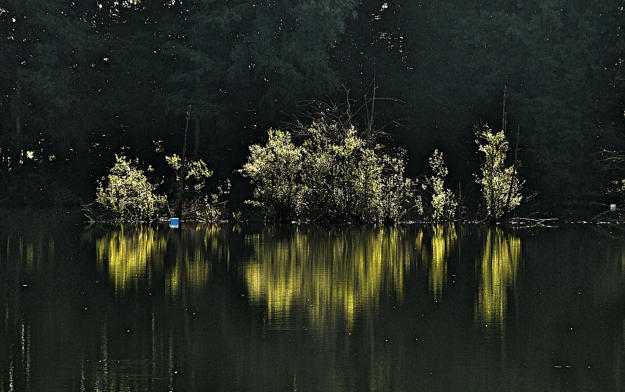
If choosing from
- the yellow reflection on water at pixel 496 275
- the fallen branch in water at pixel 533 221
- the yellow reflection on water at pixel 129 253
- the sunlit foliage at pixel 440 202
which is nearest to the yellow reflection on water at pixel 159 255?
the yellow reflection on water at pixel 129 253

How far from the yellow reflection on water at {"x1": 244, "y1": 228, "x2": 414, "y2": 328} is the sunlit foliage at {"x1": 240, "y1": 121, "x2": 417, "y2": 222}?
14.9 ft

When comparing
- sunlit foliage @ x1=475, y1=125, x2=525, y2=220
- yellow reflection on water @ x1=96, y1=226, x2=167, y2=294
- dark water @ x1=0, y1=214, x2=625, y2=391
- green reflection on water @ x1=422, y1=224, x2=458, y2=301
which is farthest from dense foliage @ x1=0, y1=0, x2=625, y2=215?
dark water @ x1=0, y1=214, x2=625, y2=391

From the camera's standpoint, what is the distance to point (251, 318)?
11.7 m

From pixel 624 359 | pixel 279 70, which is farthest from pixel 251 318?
pixel 279 70

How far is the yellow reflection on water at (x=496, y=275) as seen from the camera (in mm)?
12375

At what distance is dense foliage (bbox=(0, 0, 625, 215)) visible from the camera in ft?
136

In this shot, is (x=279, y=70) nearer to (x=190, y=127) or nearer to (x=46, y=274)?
(x=190, y=127)

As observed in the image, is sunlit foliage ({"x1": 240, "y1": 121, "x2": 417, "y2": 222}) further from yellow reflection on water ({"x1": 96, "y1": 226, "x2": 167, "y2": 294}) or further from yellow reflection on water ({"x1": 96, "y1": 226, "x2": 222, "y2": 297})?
yellow reflection on water ({"x1": 96, "y1": 226, "x2": 167, "y2": 294})

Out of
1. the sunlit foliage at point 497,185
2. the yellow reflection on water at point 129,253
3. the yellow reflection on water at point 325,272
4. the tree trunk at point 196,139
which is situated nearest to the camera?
the yellow reflection on water at point 325,272

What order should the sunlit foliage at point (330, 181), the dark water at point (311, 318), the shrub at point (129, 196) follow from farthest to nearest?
the shrub at point (129, 196)
the sunlit foliage at point (330, 181)
the dark water at point (311, 318)

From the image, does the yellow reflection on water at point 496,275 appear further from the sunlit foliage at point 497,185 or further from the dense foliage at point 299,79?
the dense foliage at point 299,79

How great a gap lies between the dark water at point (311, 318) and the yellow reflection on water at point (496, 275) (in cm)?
4

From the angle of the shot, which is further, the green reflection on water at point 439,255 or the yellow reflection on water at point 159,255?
the yellow reflection on water at point 159,255

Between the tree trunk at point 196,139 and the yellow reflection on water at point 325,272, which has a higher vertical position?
the tree trunk at point 196,139
